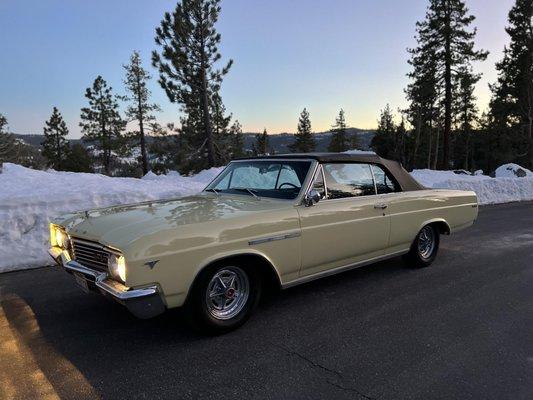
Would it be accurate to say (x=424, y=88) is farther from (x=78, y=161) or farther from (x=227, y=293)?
(x=78, y=161)

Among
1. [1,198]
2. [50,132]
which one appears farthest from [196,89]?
[50,132]

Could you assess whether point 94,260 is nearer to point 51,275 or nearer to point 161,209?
point 161,209

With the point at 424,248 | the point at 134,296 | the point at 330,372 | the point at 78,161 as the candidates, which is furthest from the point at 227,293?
the point at 78,161

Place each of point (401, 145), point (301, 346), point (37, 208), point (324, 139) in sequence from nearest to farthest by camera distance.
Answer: point (301, 346) → point (37, 208) → point (401, 145) → point (324, 139)

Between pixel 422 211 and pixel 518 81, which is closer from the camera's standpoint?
pixel 422 211

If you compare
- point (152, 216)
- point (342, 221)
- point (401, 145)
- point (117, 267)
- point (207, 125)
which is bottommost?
point (117, 267)

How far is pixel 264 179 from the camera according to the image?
4.75m

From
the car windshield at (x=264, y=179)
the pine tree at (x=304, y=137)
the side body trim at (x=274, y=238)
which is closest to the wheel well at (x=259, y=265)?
the side body trim at (x=274, y=238)

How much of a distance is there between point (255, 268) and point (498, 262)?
4.27m

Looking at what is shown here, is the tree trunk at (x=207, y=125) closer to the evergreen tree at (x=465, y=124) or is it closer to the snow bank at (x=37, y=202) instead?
the snow bank at (x=37, y=202)

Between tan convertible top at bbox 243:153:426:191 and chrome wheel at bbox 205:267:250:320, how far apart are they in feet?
5.29

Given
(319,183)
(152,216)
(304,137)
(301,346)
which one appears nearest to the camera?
(301,346)

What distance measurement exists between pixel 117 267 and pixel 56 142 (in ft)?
191

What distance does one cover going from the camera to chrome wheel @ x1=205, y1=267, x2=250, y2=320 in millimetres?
3684
